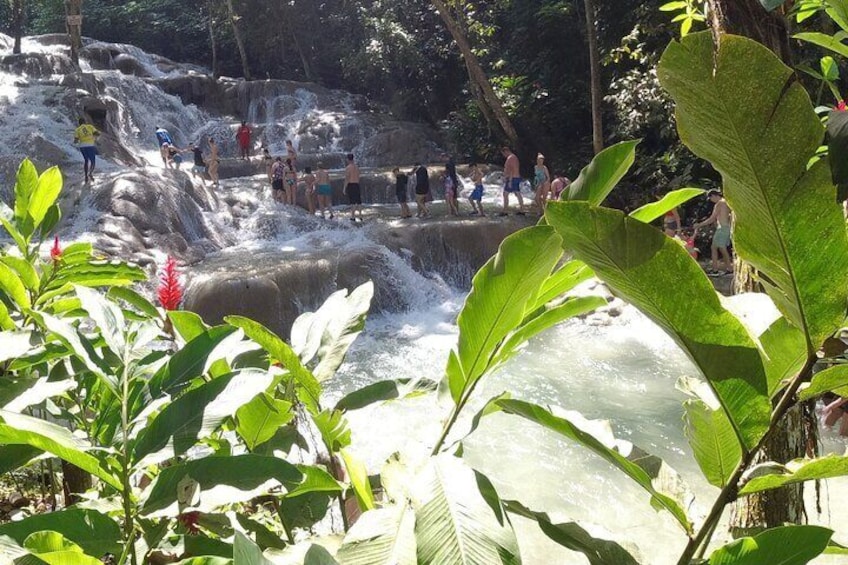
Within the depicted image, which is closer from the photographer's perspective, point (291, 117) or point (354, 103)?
point (291, 117)

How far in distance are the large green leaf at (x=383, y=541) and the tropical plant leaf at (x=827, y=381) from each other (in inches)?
16.2

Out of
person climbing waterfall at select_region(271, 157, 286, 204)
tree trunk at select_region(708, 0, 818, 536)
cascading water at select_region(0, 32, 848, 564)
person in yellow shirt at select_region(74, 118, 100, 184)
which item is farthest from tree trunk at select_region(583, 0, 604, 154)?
tree trunk at select_region(708, 0, 818, 536)

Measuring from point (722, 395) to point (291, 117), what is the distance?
22464 mm

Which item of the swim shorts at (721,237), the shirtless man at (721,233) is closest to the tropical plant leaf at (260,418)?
the shirtless man at (721,233)

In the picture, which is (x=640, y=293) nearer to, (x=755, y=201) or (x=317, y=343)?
(x=755, y=201)

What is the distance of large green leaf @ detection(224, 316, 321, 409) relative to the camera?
0.98 m

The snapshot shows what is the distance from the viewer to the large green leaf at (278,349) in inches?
38.6

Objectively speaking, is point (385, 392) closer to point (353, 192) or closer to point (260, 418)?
point (260, 418)

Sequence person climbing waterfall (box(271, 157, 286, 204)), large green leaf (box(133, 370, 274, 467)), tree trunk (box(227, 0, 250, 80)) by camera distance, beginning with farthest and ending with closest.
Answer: tree trunk (box(227, 0, 250, 80)) → person climbing waterfall (box(271, 157, 286, 204)) → large green leaf (box(133, 370, 274, 467))

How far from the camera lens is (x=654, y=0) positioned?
1520cm

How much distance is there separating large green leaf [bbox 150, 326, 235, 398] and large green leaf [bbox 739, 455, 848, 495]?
716 millimetres

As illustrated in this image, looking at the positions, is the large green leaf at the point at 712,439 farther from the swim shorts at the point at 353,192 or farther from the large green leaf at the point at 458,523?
the swim shorts at the point at 353,192

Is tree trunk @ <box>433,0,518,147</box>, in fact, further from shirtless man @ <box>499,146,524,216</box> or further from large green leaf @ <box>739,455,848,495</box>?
large green leaf @ <box>739,455,848,495</box>

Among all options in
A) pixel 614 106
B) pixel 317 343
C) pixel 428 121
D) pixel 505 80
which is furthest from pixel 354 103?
pixel 317 343
